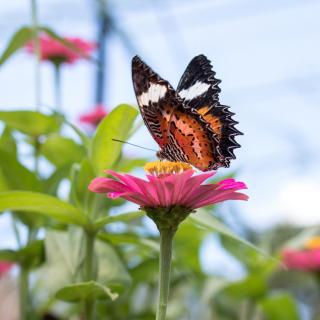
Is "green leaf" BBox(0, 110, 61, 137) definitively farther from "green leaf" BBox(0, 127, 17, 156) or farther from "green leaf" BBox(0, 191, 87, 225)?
"green leaf" BBox(0, 191, 87, 225)

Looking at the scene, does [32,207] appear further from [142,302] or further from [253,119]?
[253,119]

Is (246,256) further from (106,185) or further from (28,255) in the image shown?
(106,185)

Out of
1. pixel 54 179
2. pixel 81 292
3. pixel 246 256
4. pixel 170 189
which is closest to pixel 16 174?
pixel 54 179

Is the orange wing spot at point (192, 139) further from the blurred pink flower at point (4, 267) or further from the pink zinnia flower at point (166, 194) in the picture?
the blurred pink flower at point (4, 267)

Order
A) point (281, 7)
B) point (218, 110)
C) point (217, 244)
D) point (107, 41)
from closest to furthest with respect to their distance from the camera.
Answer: point (218, 110), point (217, 244), point (107, 41), point (281, 7)

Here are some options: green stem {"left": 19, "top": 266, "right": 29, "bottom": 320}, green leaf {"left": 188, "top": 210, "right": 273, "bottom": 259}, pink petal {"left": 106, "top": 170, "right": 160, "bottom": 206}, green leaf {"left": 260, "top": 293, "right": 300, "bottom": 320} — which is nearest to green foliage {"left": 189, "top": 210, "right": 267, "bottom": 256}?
green leaf {"left": 188, "top": 210, "right": 273, "bottom": 259}

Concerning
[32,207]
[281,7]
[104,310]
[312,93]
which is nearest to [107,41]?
[281,7]

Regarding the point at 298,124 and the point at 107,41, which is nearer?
the point at 107,41
